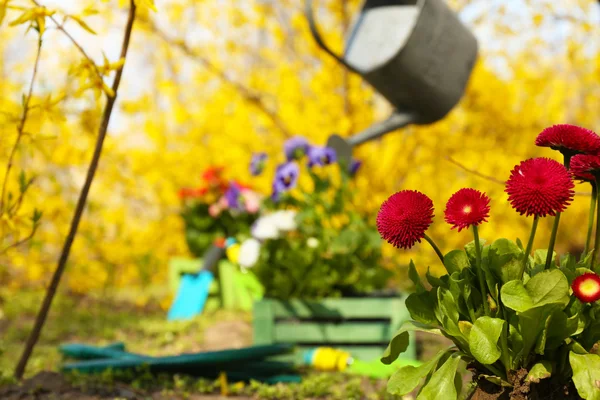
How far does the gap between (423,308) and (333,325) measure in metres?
1.34

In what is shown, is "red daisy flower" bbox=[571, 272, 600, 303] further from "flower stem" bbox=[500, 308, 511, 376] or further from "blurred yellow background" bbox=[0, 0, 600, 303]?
"blurred yellow background" bbox=[0, 0, 600, 303]

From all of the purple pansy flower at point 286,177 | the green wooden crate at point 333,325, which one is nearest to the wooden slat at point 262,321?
the green wooden crate at point 333,325

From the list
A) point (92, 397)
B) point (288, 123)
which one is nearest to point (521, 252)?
point (92, 397)

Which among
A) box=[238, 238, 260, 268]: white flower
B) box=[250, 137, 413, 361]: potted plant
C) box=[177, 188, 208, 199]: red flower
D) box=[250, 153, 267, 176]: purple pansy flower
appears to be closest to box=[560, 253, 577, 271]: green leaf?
box=[250, 137, 413, 361]: potted plant

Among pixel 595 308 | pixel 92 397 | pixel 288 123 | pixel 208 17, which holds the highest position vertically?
pixel 208 17

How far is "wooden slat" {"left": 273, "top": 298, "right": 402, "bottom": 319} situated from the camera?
239cm

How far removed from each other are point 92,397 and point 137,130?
398 centimetres

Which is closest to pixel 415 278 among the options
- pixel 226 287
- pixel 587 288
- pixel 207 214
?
pixel 587 288

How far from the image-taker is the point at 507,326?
103cm

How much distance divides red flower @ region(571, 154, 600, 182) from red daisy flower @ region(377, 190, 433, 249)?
0.24 meters

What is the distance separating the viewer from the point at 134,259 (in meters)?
4.14

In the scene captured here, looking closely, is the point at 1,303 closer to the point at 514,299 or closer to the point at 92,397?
the point at 92,397

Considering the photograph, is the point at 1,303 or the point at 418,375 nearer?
the point at 418,375

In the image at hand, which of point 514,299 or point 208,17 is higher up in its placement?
point 208,17
